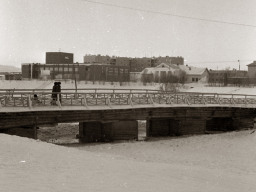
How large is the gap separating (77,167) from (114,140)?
2007cm

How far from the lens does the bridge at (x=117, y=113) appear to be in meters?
25.3

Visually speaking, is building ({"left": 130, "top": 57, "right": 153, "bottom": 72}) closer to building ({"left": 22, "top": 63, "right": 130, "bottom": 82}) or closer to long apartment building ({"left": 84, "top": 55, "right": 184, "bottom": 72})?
long apartment building ({"left": 84, "top": 55, "right": 184, "bottom": 72})

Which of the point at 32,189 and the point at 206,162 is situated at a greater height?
the point at 32,189

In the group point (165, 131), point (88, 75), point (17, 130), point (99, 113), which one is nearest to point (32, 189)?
point (17, 130)

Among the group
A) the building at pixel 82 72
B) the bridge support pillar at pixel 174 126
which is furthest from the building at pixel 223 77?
the bridge support pillar at pixel 174 126

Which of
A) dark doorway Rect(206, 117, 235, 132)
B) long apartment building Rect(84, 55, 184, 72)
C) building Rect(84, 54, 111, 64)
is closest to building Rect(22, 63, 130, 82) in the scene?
long apartment building Rect(84, 55, 184, 72)

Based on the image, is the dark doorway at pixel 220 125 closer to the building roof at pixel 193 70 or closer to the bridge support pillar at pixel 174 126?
the bridge support pillar at pixel 174 126

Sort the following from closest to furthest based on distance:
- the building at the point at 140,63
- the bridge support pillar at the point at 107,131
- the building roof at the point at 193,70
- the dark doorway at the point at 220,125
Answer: the bridge support pillar at the point at 107,131, the dark doorway at the point at 220,125, the building roof at the point at 193,70, the building at the point at 140,63

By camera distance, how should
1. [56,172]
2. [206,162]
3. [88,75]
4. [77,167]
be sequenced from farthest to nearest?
1. [88,75]
2. [206,162]
3. [77,167]
4. [56,172]

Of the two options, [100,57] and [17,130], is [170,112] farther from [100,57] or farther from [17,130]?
[100,57]

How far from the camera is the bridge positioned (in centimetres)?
2531

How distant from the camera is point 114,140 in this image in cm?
3075

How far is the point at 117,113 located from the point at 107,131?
1963 millimetres

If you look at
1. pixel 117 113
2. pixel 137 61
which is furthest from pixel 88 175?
pixel 137 61
